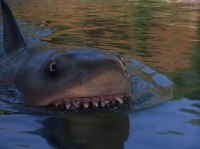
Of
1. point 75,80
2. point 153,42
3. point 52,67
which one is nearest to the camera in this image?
point 75,80

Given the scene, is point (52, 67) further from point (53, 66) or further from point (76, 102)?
point (76, 102)

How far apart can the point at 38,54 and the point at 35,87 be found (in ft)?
2.30

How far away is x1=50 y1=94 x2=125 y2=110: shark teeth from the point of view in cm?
369

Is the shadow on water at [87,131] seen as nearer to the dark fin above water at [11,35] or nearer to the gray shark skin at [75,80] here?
the gray shark skin at [75,80]

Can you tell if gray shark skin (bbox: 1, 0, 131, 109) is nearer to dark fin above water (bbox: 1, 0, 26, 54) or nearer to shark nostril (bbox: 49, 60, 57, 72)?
shark nostril (bbox: 49, 60, 57, 72)

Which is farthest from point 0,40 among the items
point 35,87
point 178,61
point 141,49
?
point 35,87

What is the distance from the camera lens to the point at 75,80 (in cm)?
361

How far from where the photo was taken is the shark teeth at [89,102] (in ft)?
12.1

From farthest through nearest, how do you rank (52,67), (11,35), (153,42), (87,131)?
(153,42)
(11,35)
(52,67)
(87,131)

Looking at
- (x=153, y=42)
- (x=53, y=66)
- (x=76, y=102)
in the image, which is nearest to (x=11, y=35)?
(x=53, y=66)

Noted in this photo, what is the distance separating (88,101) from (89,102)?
0.03 metres

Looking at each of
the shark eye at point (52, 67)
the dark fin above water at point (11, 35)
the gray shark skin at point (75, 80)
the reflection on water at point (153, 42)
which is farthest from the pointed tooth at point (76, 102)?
the dark fin above water at point (11, 35)

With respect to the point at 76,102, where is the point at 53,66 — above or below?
above

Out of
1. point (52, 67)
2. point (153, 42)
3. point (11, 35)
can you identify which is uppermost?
point (52, 67)
